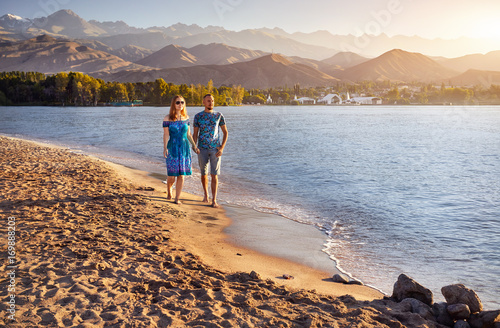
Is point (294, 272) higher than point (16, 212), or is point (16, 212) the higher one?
→ point (16, 212)

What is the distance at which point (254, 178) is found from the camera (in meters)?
17.6

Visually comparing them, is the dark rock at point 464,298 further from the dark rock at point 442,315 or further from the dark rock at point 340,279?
the dark rock at point 340,279

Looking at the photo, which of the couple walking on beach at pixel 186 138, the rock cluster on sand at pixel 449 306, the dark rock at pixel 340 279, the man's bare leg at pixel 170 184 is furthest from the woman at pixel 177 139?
the rock cluster on sand at pixel 449 306

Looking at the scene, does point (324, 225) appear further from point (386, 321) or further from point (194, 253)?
point (386, 321)

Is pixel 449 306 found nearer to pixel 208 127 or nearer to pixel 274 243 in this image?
pixel 274 243

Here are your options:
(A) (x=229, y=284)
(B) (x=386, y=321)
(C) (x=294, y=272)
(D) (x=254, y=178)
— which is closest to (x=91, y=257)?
(A) (x=229, y=284)

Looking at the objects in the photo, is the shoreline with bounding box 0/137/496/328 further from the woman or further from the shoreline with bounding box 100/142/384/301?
the woman

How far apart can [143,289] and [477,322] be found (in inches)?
172

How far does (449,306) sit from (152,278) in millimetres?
4067

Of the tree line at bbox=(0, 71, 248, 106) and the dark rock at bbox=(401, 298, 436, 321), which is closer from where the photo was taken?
the dark rock at bbox=(401, 298, 436, 321)

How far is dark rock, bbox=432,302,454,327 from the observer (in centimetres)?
468

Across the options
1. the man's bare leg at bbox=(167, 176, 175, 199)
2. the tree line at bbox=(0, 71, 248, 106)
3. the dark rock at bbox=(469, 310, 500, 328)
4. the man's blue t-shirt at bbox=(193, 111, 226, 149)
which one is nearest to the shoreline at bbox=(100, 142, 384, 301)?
the man's bare leg at bbox=(167, 176, 175, 199)

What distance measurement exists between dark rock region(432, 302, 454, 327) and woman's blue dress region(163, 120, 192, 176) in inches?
257

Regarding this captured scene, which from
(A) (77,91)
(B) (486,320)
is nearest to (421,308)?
(B) (486,320)
